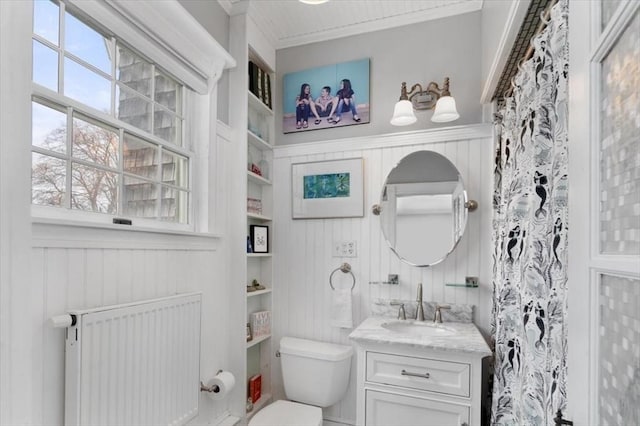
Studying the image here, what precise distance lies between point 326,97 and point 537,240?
179 centimetres

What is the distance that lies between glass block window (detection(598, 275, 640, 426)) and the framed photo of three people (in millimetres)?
1965

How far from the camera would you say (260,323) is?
2.37 meters

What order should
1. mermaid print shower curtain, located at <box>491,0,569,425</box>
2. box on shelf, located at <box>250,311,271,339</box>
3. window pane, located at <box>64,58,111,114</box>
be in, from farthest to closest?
box on shelf, located at <box>250,311,271,339</box> → window pane, located at <box>64,58,111,114</box> → mermaid print shower curtain, located at <box>491,0,569,425</box>

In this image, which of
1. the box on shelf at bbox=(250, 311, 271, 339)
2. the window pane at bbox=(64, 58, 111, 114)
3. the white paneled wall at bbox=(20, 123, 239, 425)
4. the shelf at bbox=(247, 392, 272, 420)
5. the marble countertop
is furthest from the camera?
the box on shelf at bbox=(250, 311, 271, 339)

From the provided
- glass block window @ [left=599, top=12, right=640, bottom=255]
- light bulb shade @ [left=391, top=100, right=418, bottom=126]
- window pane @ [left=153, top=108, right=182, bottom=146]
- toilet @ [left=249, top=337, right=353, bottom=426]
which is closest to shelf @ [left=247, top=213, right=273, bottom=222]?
window pane @ [left=153, top=108, right=182, bottom=146]

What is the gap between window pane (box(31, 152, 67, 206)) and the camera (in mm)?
1130

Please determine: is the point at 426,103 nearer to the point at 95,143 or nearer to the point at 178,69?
the point at 178,69

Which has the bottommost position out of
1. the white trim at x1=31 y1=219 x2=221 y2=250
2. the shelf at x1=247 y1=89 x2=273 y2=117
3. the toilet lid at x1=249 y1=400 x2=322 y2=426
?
the toilet lid at x1=249 y1=400 x2=322 y2=426

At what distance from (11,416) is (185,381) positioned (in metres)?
0.71

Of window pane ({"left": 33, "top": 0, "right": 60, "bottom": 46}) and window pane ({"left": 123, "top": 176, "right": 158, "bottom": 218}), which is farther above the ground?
window pane ({"left": 33, "top": 0, "right": 60, "bottom": 46})

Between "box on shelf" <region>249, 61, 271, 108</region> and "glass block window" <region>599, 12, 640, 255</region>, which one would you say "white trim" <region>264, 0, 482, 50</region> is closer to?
"box on shelf" <region>249, 61, 271, 108</region>

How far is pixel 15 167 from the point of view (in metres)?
0.99

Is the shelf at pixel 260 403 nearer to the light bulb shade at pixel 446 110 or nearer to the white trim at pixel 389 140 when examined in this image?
the white trim at pixel 389 140

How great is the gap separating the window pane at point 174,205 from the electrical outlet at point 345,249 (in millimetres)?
1008
